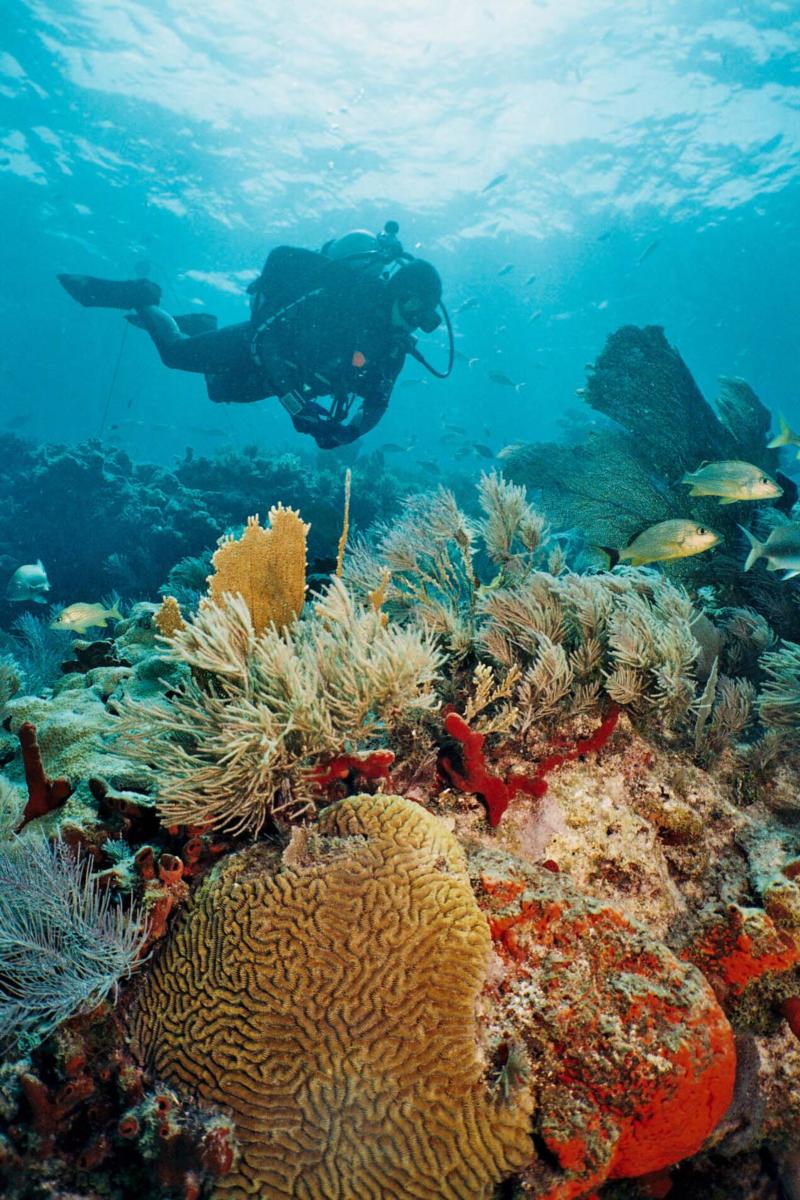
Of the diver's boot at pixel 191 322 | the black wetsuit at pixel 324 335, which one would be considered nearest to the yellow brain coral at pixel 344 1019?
the black wetsuit at pixel 324 335

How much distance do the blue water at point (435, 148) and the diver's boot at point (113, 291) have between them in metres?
11.0

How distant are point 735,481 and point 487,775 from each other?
3134mm

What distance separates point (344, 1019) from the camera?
6.02 feet

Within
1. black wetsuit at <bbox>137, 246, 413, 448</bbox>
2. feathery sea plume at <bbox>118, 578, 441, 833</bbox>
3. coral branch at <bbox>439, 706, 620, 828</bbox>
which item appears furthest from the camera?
black wetsuit at <bbox>137, 246, 413, 448</bbox>

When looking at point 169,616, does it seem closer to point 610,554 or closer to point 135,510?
point 610,554

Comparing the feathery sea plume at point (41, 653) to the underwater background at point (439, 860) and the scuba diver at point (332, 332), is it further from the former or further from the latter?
the scuba diver at point (332, 332)

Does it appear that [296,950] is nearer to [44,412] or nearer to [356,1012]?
[356,1012]

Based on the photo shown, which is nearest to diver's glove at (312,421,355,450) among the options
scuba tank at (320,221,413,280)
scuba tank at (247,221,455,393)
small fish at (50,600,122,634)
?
scuba tank at (247,221,455,393)

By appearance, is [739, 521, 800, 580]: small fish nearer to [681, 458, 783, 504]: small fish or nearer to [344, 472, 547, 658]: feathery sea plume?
[681, 458, 783, 504]: small fish

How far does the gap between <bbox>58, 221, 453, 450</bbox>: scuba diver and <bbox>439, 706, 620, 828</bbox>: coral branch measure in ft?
25.6

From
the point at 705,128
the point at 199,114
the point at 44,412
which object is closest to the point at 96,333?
the point at 44,412

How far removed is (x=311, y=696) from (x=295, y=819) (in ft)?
1.88

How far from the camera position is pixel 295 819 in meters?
2.37

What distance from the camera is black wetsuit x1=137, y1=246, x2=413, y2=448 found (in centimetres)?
997
